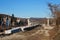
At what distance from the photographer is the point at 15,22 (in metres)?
63.8

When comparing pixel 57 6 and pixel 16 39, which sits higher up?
pixel 57 6

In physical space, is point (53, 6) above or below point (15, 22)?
above

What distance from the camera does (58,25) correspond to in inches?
912

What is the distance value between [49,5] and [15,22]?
34.5m

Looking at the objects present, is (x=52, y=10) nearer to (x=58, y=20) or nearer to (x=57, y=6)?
(x=57, y=6)

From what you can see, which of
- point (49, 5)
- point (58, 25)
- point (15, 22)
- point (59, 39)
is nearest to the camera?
point (59, 39)

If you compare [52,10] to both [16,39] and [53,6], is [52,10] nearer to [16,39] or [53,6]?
[53,6]

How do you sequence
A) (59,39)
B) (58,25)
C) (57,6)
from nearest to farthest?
(59,39) < (58,25) < (57,6)

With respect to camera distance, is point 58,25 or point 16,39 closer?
point 16,39

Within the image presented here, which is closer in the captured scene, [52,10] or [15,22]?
[52,10]

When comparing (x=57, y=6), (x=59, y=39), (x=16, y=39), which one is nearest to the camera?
(x=59, y=39)

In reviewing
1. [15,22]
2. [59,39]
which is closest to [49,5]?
[59,39]

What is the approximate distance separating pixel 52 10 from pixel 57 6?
1.67 metres

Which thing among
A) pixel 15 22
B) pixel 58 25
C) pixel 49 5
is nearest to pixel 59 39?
pixel 58 25
